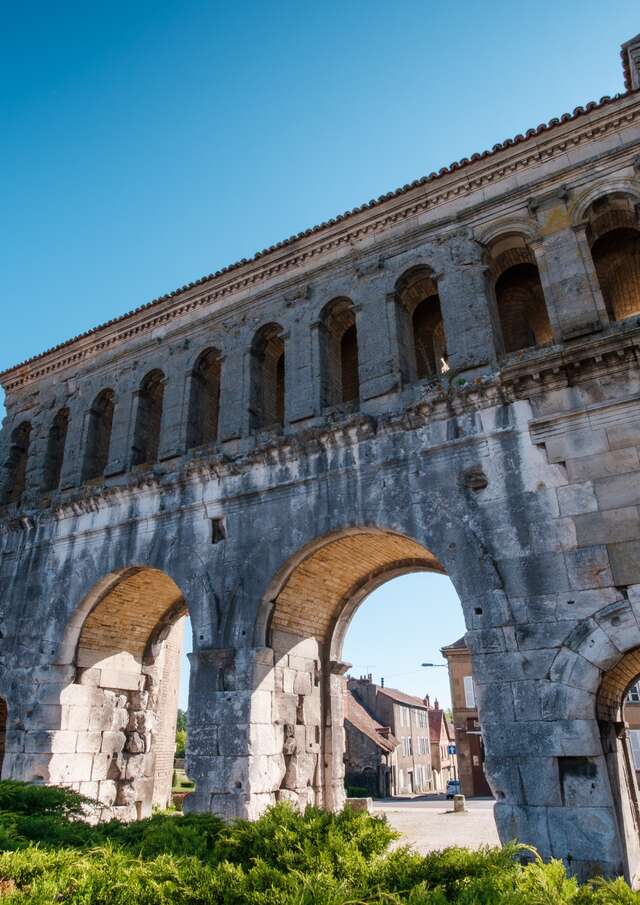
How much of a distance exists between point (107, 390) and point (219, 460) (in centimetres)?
495

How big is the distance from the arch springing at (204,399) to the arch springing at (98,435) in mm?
2424

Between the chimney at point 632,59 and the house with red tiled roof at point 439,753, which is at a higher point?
the chimney at point 632,59

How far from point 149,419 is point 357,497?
637 cm

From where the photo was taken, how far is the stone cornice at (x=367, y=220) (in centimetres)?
1036

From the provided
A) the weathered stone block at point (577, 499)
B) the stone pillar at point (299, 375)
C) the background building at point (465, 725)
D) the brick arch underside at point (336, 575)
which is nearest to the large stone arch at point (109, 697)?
the brick arch underside at point (336, 575)

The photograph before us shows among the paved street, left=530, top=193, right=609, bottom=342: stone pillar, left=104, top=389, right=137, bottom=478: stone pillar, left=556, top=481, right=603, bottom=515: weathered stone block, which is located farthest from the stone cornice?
the paved street

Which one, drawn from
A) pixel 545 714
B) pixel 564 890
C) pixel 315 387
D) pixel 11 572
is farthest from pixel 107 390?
pixel 564 890

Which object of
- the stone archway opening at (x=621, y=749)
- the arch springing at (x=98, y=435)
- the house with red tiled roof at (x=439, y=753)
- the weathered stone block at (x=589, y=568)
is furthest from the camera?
the house with red tiled roof at (x=439, y=753)

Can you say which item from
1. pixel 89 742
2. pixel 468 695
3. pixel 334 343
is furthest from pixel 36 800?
pixel 468 695

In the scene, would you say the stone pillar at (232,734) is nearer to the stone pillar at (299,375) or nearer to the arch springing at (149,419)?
the stone pillar at (299,375)

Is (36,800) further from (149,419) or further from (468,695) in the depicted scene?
(468,695)

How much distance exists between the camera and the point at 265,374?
41.8 ft

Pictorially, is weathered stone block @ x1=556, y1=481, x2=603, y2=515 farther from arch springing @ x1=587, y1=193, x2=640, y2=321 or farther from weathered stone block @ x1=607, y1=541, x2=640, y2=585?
arch springing @ x1=587, y1=193, x2=640, y2=321

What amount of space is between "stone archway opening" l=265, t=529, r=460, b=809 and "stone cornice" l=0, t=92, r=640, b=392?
19.1 feet
